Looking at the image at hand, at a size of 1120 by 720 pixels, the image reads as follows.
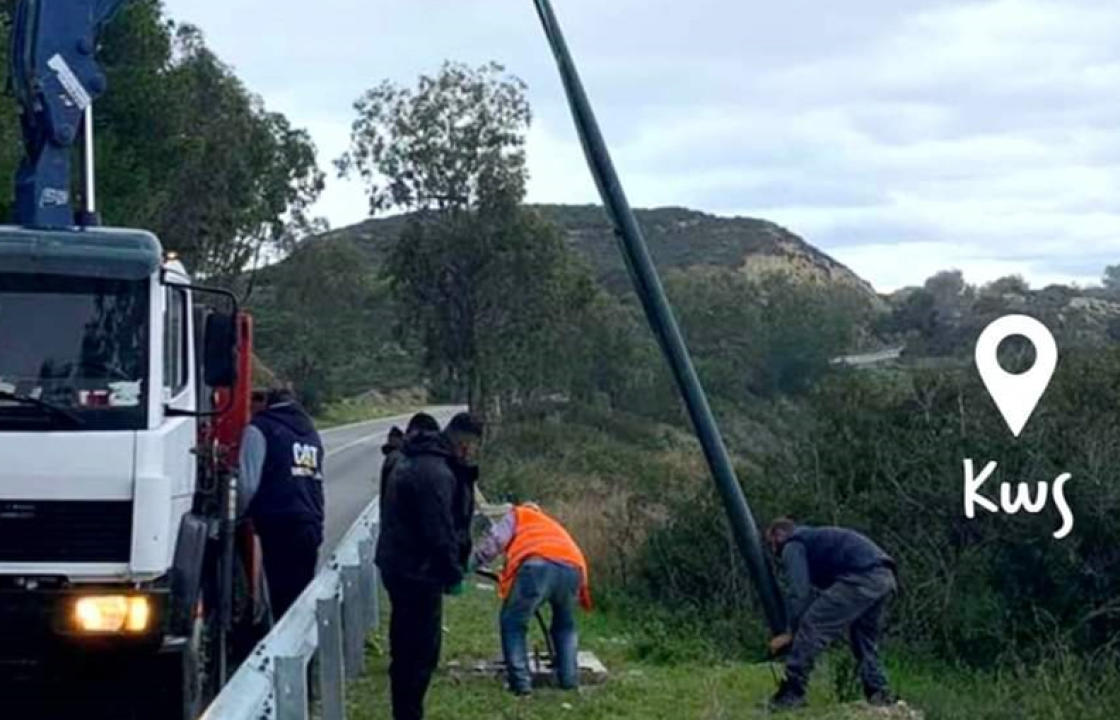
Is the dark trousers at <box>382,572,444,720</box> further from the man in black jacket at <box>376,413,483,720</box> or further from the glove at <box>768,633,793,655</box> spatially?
the glove at <box>768,633,793,655</box>

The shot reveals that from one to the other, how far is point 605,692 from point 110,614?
4.07m

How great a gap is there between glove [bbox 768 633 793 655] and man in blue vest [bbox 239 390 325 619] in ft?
10.7

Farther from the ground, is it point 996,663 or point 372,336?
point 372,336

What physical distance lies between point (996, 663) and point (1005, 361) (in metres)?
5.59

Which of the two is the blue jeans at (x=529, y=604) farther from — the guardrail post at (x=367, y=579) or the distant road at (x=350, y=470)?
the distant road at (x=350, y=470)

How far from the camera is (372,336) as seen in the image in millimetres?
84562

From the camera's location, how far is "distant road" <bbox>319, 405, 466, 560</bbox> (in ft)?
86.8

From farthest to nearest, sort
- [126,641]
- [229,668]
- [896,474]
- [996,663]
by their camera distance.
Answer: [896,474] < [996,663] < [229,668] < [126,641]

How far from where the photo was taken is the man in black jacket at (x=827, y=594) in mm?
12367

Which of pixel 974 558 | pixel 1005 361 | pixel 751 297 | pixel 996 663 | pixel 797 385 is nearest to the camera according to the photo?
pixel 996 663

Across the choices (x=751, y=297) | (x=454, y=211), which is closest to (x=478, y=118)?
(x=454, y=211)

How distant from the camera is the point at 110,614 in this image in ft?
31.4

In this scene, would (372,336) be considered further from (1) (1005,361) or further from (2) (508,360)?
(1) (1005,361)

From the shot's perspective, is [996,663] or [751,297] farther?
[751,297]
